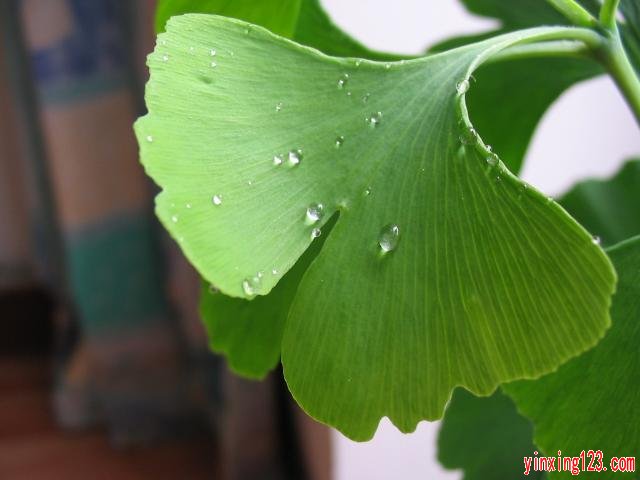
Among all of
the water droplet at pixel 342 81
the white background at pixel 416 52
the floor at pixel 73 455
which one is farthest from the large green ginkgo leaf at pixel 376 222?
the floor at pixel 73 455

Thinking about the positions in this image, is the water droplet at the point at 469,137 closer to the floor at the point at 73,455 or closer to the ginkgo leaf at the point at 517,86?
the ginkgo leaf at the point at 517,86

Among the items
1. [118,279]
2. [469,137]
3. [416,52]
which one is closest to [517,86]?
[469,137]

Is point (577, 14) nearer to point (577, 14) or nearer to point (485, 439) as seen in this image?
point (577, 14)

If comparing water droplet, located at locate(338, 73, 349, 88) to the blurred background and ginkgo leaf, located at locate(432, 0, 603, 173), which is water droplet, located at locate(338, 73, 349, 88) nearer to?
ginkgo leaf, located at locate(432, 0, 603, 173)

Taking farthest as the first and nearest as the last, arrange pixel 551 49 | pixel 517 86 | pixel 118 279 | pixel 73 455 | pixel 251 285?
pixel 73 455
pixel 118 279
pixel 517 86
pixel 551 49
pixel 251 285

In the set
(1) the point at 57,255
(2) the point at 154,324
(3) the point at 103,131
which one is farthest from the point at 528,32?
(1) the point at 57,255

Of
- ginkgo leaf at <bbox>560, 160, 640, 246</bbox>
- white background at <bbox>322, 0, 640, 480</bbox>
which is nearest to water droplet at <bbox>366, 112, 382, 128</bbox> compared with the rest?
ginkgo leaf at <bbox>560, 160, 640, 246</bbox>

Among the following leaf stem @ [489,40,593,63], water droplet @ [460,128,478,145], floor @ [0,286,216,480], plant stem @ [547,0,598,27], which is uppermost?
plant stem @ [547,0,598,27]
